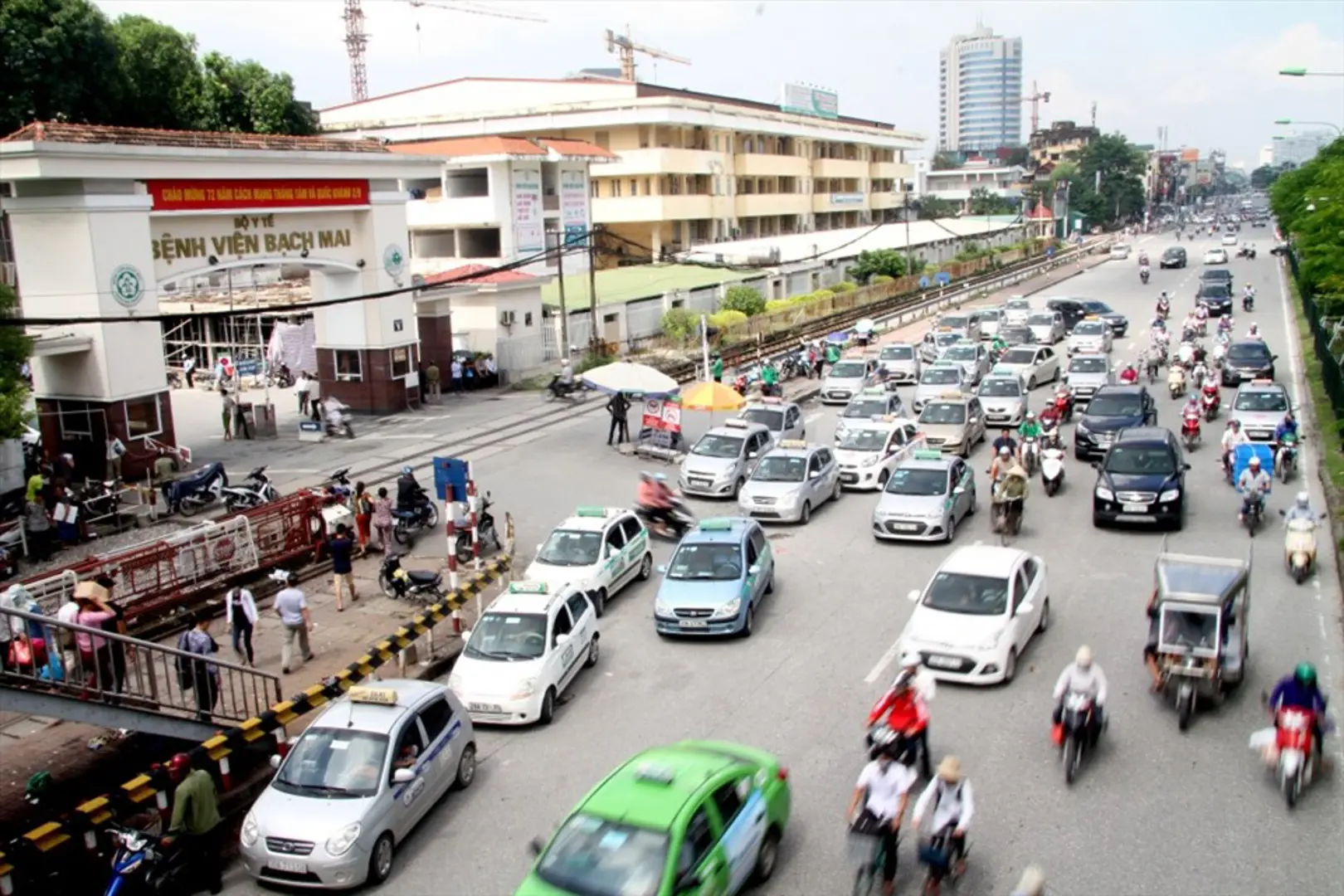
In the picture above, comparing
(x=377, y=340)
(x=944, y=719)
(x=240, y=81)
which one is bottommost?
(x=944, y=719)

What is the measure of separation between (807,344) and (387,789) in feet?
118

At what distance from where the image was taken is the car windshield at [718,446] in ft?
86.4

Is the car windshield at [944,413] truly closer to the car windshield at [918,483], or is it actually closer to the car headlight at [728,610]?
the car windshield at [918,483]

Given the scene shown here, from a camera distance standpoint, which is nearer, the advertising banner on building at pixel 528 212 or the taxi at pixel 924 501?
the taxi at pixel 924 501

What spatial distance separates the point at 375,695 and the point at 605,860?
4.03 meters

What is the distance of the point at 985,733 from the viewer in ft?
44.1

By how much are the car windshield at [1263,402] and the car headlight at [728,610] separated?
17363 mm

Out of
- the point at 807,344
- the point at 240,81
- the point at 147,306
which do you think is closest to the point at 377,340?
the point at 147,306

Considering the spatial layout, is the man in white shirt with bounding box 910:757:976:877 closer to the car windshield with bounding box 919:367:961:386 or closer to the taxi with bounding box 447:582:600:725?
the taxi with bounding box 447:582:600:725

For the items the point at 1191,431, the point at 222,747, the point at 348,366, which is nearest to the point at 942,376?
the point at 1191,431

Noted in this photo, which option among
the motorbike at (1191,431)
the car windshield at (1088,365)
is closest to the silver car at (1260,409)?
the motorbike at (1191,431)

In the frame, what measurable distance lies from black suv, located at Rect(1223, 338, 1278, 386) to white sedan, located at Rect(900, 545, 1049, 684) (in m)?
23.9

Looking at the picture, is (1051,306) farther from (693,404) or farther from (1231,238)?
(1231,238)

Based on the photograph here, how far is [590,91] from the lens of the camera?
231ft
